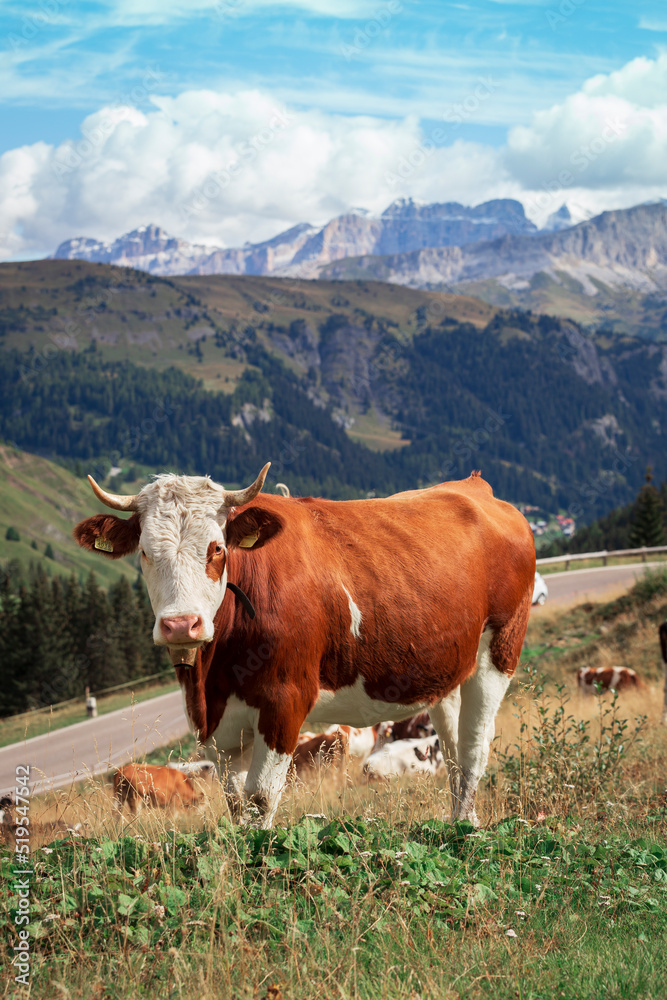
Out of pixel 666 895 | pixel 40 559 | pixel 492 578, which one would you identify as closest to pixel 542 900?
pixel 666 895

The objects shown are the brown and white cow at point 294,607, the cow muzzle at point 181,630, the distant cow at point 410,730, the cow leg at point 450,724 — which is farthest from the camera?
the distant cow at point 410,730

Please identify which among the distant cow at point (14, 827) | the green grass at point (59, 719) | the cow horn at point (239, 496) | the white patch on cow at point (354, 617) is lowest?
the green grass at point (59, 719)

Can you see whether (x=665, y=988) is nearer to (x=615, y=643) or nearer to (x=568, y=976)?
(x=568, y=976)

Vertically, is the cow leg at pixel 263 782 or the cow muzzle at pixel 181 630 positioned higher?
the cow muzzle at pixel 181 630

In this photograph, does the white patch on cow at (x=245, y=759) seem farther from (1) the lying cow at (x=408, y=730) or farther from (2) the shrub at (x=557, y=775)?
(1) the lying cow at (x=408, y=730)

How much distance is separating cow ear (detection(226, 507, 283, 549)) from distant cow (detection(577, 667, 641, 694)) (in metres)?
13.7

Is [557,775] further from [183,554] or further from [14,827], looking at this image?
[14,827]

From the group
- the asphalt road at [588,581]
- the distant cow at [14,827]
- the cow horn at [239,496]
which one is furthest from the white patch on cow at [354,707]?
the asphalt road at [588,581]

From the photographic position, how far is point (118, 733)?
107 feet

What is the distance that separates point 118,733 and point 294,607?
29.2 m

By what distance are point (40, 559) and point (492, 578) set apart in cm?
20622

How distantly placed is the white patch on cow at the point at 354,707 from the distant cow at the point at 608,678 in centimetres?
1233

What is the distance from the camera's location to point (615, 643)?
73.8ft

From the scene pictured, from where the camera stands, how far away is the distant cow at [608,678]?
59.1 feet
